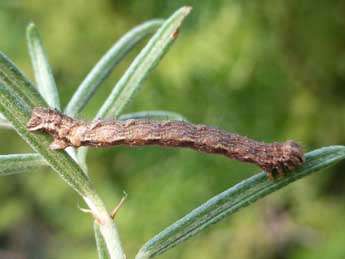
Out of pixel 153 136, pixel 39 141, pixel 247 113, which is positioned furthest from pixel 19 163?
pixel 247 113

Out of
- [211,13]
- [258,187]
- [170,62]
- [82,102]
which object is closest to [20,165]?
[82,102]

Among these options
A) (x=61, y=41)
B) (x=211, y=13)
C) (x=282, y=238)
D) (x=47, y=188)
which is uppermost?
(x=61, y=41)

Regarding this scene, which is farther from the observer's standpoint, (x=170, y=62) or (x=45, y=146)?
(x=170, y=62)

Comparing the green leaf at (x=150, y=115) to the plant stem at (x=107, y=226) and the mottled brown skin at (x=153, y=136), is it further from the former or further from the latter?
the plant stem at (x=107, y=226)

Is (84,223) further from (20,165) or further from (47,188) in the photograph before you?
(20,165)

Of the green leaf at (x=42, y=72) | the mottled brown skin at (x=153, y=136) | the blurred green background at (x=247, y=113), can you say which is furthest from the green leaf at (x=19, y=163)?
the blurred green background at (x=247, y=113)

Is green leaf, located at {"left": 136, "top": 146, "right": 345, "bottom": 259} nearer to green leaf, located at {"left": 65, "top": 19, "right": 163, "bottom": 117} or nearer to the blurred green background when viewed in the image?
green leaf, located at {"left": 65, "top": 19, "right": 163, "bottom": 117}
